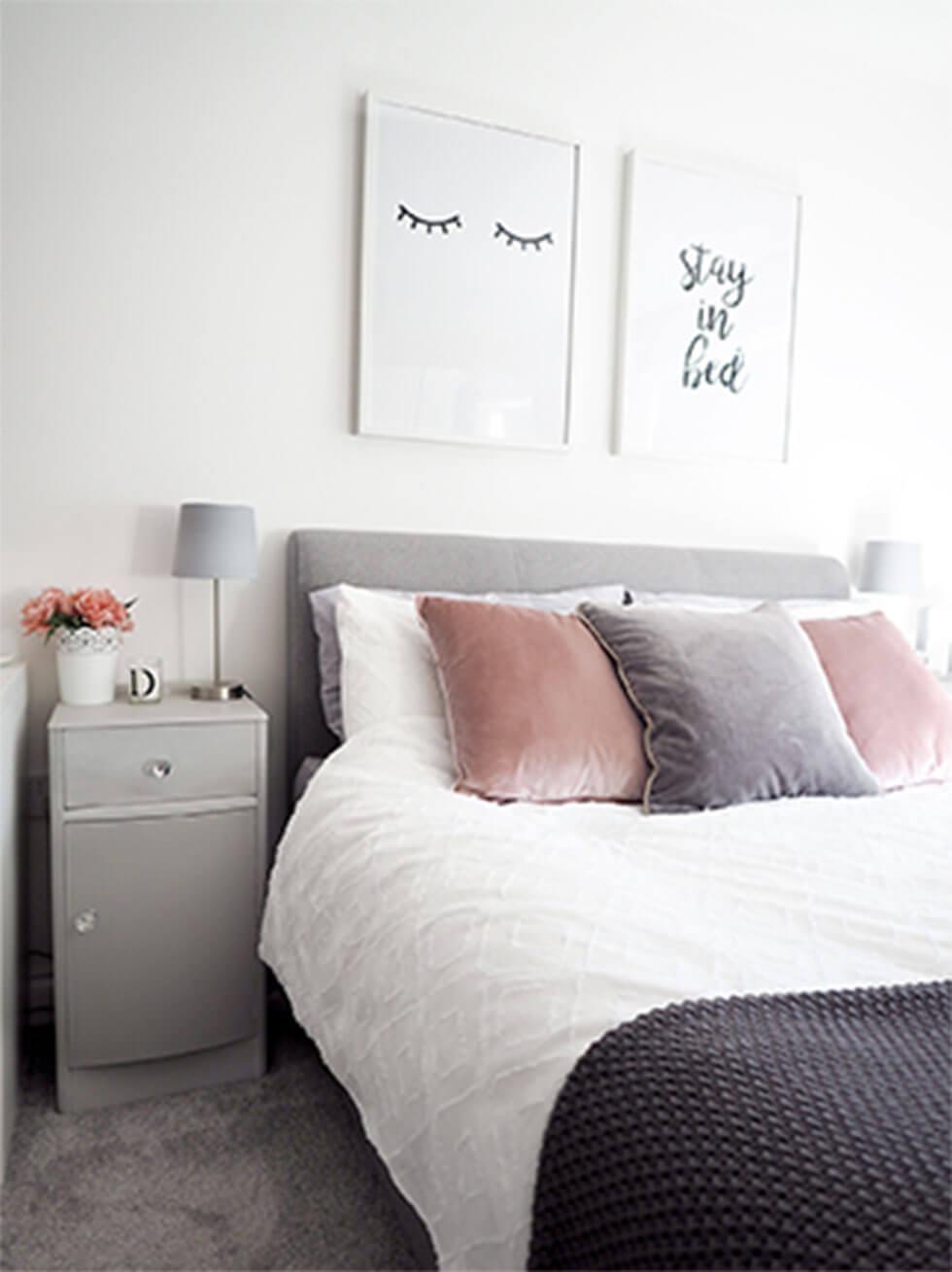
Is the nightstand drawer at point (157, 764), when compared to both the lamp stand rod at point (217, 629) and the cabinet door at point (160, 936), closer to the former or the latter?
the cabinet door at point (160, 936)

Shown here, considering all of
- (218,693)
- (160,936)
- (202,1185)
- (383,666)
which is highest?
(383,666)

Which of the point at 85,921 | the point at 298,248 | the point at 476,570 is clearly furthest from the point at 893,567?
Result: the point at 85,921

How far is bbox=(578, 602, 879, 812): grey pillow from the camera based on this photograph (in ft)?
5.90

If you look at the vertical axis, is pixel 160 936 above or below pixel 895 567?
below

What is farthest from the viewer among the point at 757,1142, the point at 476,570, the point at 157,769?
the point at 476,570

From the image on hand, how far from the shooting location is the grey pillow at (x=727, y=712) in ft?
5.90

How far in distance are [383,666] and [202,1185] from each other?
3.40ft

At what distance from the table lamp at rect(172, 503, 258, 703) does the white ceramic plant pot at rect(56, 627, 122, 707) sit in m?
0.22

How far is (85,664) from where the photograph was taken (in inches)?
82.5

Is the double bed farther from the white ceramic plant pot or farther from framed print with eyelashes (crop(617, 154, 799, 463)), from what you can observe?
framed print with eyelashes (crop(617, 154, 799, 463))

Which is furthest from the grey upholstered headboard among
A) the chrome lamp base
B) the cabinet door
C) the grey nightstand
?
the cabinet door

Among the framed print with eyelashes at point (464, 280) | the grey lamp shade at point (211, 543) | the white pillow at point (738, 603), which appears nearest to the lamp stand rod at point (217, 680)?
the grey lamp shade at point (211, 543)

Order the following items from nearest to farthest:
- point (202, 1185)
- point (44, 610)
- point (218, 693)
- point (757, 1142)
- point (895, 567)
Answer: point (757, 1142) < point (202, 1185) < point (44, 610) < point (218, 693) < point (895, 567)

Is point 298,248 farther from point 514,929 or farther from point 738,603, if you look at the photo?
point 514,929
